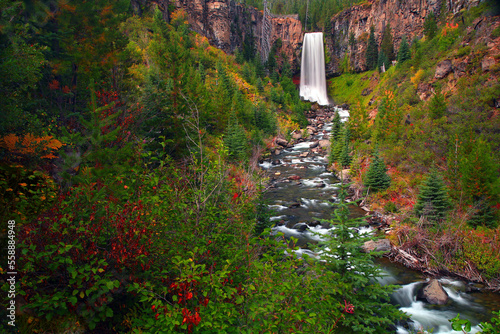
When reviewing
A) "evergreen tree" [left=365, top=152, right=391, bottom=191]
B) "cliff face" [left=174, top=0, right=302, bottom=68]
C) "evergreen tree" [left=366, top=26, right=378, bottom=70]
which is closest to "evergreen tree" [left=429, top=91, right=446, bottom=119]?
"evergreen tree" [left=365, top=152, right=391, bottom=191]

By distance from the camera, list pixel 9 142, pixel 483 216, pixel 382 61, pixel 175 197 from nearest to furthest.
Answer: pixel 175 197 < pixel 9 142 < pixel 483 216 < pixel 382 61

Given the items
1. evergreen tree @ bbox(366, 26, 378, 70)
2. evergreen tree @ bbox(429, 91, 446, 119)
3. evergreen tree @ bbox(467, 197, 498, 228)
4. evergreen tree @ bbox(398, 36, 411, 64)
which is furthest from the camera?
evergreen tree @ bbox(366, 26, 378, 70)

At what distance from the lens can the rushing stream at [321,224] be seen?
8641 millimetres

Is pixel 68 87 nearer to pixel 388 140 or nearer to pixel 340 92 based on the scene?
pixel 388 140

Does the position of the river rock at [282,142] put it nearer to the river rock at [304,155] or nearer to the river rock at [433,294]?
the river rock at [304,155]

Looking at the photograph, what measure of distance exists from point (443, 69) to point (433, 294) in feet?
76.6

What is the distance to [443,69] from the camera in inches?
956

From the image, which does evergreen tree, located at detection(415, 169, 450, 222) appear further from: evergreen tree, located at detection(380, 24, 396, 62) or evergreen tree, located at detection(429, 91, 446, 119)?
evergreen tree, located at detection(380, 24, 396, 62)

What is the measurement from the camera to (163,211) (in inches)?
189

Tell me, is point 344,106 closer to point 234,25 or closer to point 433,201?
point 234,25

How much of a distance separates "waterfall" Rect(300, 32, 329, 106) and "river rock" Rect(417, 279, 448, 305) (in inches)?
2960

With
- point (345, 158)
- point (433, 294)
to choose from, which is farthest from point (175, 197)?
point (345, 158)

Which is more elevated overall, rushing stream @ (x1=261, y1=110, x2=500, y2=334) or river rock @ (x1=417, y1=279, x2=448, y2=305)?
river rock @ (x1=417, y1=279, x2=448, y2=305)

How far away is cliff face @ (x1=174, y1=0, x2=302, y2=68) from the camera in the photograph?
65.6 meters
